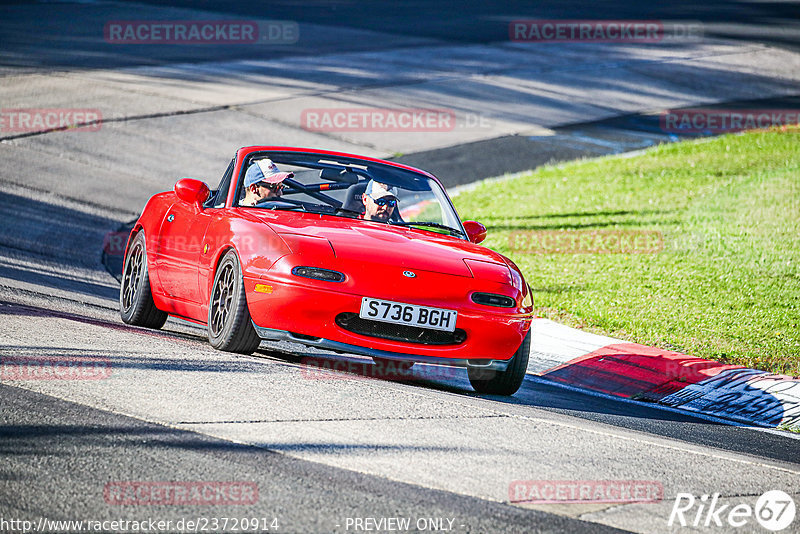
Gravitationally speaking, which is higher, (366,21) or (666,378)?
(366,21)

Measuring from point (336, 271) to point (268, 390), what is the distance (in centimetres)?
107

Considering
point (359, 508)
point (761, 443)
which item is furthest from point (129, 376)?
point (761, 443)

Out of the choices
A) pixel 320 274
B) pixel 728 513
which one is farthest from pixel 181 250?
pixel 728 513

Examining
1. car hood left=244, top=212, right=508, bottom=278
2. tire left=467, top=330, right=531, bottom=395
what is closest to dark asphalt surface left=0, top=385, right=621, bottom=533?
car hood left=244, top=212, right=508, bottom=278

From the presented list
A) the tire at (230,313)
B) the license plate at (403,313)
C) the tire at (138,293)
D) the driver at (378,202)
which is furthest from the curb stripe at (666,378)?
the tire at (138,293)

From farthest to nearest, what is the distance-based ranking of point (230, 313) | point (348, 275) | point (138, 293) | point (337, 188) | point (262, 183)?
point (138, 293), point (337, 188), point (262, 183), point (230, 313), point (348, 275)

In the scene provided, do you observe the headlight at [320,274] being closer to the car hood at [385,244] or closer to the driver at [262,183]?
the car hood at [385,244]

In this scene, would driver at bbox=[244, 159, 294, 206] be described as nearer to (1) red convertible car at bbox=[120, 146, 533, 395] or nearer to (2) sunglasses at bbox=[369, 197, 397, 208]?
(1) red convertible car at bbox=[120, 146, 533, 395]

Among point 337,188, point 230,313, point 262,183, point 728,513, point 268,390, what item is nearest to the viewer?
point 728,513

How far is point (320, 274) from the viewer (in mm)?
6645

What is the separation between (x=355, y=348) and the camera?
21.7 ft

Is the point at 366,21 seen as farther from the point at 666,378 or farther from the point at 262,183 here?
the point at 666,378

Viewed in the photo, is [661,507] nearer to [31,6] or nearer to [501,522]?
[501,522]

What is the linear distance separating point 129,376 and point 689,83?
2524 centimetres
